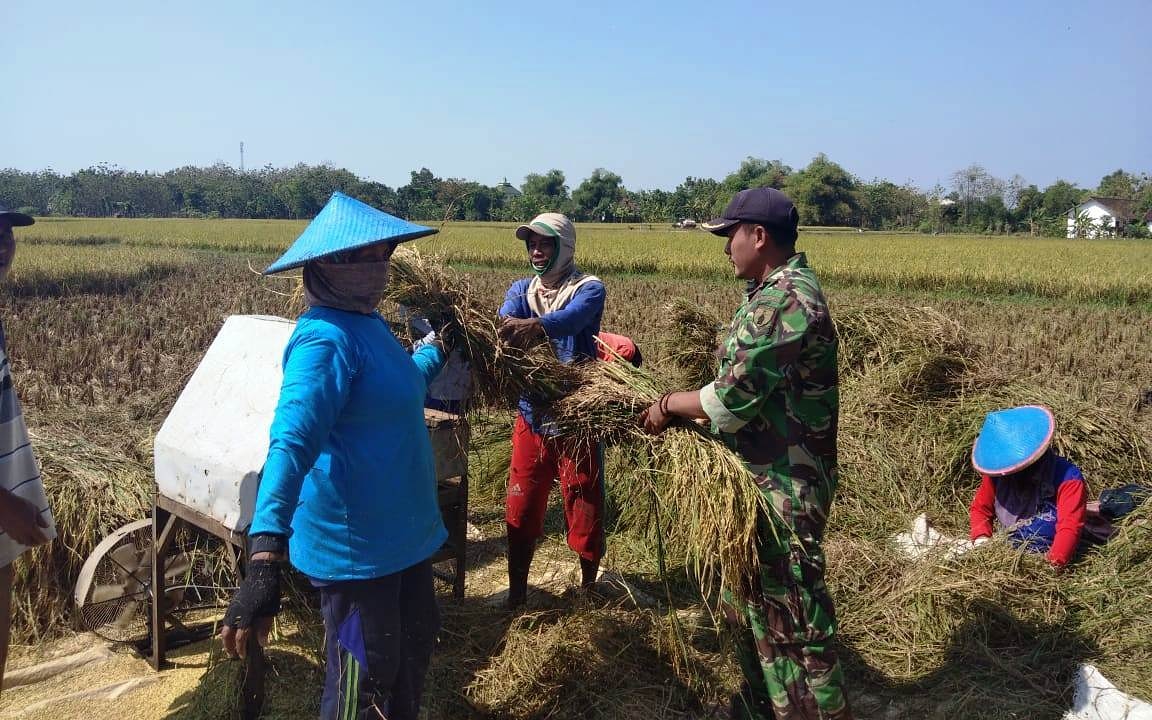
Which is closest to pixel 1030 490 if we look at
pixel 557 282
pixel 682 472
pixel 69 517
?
pixel 682 472

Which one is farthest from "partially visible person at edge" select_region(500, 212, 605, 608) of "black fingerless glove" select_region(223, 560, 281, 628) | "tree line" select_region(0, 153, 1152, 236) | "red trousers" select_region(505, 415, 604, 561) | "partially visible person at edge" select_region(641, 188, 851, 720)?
"tree line" select_region(0, 153, 1152, 236)

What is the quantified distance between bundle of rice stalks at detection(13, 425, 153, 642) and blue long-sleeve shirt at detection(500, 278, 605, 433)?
195cm

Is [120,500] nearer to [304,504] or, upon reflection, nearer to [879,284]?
[304,504]

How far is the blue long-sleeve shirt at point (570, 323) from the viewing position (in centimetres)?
312

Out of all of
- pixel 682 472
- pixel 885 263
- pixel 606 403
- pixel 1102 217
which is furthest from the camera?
pixel 1102 217

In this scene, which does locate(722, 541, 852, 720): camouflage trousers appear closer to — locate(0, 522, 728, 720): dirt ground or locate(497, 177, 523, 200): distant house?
locate(0, 522, 728, 720): dirt ground

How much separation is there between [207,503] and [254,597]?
1014 mm

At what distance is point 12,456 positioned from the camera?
7.43 feet

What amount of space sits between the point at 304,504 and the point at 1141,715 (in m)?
2.63

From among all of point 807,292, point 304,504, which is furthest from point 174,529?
point 807,292

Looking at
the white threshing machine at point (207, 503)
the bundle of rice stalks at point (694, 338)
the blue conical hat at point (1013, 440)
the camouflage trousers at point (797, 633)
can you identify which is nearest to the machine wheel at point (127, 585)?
the white threshing machine at point (207, 503)

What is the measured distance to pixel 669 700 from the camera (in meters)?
2.80

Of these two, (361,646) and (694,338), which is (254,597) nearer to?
(361,646)

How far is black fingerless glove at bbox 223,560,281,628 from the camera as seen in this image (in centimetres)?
171
